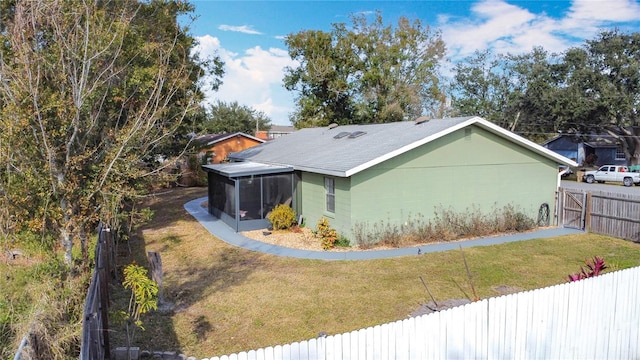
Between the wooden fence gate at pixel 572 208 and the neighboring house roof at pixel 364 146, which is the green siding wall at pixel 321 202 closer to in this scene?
the neighboring house roof at pixel 364 146

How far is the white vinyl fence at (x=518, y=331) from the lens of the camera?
4254 millimetres

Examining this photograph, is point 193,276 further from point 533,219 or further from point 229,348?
point 533,219

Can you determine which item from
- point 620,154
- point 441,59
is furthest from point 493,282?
point 620,154

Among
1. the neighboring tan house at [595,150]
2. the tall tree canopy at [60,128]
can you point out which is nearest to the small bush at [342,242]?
the tall tree canopy at [60,128]

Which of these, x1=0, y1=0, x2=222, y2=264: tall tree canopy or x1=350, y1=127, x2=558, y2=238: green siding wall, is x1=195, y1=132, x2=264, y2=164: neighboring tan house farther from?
x1=0, y1=0, x2=222, y2=264: tall tree canopy

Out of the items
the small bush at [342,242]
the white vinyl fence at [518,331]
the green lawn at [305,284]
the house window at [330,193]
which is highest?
the house window at [330,193]

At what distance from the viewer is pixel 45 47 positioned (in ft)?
22.6

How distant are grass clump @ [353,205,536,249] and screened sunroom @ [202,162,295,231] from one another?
444cm

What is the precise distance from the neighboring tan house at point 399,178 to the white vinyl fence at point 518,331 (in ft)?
25.1

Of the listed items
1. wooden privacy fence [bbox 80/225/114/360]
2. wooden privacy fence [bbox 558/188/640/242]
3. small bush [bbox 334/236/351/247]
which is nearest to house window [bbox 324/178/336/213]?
small bush [bbox 334/236/351/247]

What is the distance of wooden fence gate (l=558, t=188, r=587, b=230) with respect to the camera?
612 inches

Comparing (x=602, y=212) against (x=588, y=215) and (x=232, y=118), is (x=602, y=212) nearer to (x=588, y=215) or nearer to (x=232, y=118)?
(x=588, y=215)

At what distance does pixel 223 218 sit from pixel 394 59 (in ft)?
68.7

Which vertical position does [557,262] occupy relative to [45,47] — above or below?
below
